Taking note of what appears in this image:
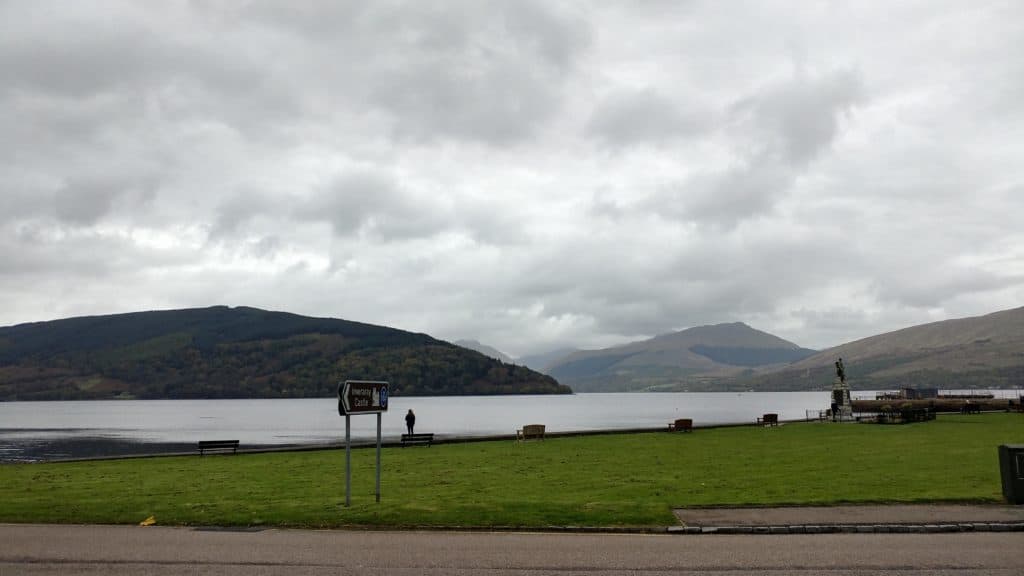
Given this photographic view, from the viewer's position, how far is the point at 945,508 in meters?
17.9

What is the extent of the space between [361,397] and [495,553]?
753 cm

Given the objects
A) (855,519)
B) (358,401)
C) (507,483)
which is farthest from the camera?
(507,483)

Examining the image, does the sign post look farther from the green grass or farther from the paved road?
the paved road

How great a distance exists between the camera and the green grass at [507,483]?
60.1 feet

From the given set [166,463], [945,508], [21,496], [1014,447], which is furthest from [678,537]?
[166,463]

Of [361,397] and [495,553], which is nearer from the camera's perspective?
[495,553]

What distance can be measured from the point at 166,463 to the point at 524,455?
54.8 ft

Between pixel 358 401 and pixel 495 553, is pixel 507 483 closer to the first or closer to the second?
pixel 358 401

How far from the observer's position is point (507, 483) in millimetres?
25078

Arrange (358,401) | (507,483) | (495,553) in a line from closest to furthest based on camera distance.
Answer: (495,553) < (358,401) < (507,483)

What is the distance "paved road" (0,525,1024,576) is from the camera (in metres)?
12.7

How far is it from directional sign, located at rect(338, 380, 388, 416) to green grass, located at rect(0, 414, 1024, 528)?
2.35 meters

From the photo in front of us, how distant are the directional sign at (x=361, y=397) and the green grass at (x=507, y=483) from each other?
235 cm

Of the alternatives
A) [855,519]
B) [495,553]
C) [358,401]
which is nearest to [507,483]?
[358,401]
